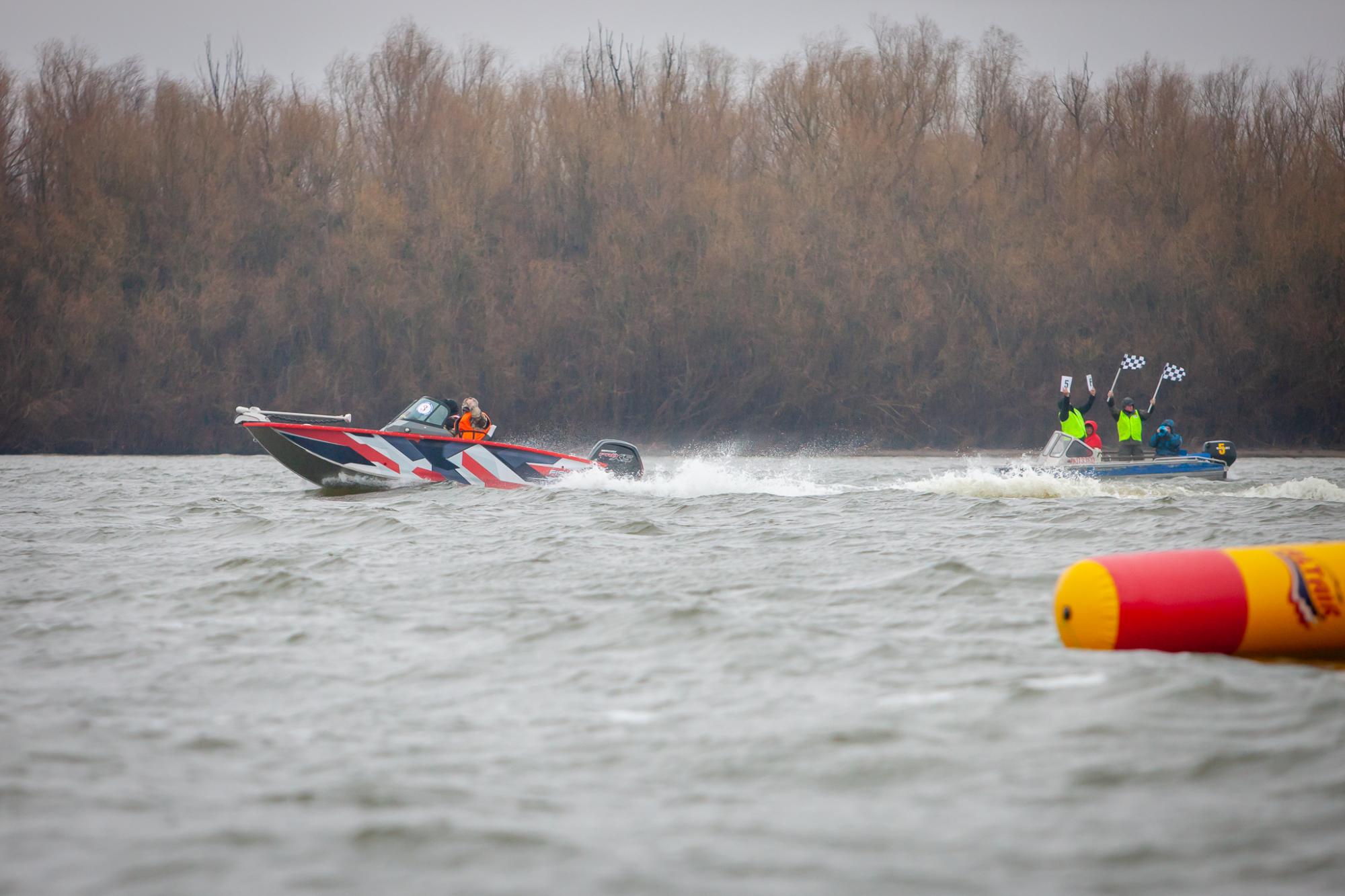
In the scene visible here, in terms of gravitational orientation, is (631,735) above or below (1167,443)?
below

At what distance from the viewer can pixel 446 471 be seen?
641 inches

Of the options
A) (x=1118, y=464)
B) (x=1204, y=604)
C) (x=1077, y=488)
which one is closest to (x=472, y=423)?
(x=1077, y=488)

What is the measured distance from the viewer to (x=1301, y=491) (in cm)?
1747

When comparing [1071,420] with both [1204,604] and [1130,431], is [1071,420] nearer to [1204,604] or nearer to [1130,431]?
[1130,431]

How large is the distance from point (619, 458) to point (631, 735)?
12.5m

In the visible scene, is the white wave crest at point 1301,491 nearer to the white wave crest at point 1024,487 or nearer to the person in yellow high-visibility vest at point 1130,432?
the white wave crest at point 1024,487

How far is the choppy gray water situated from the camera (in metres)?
3.69

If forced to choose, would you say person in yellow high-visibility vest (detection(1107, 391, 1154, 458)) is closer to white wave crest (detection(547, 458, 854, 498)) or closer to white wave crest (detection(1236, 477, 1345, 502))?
white wave crest (detection(1236, 477, 1345, 502))

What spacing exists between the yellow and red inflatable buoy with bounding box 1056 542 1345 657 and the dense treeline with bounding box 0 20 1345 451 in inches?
1370

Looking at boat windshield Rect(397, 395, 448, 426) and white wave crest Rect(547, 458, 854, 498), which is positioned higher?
boat windshield Rect(397, 395, 448, 426)

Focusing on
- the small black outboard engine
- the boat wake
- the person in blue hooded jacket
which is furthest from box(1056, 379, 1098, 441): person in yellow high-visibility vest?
the small black outboard engine

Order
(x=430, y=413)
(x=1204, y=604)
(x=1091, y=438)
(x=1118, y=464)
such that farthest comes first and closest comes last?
(x=1091, y=438), (x=1118, y=464), (x=430, y=413), (x=1204, y=604)

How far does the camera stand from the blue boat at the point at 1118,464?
1930cm

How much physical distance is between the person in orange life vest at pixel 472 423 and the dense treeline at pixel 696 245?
24397 millimetres
